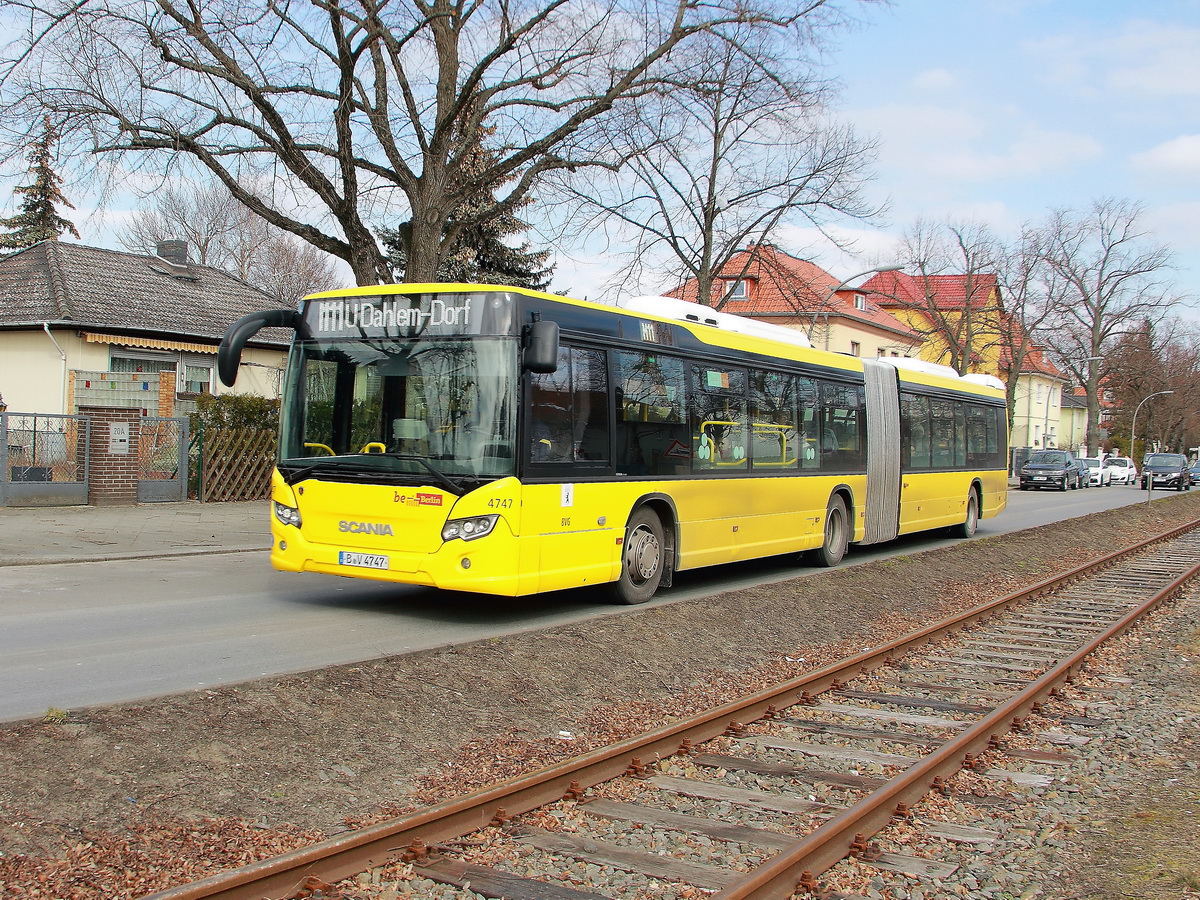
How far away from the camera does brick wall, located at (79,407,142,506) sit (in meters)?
18.8

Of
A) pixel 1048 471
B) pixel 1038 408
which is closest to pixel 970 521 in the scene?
pixel 1048 471

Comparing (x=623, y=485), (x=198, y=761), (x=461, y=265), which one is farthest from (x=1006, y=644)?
(x=461, y=265)

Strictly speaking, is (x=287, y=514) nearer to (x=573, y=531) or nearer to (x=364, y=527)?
(x=364, y=527)

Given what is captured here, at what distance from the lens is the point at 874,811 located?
5.27 meters

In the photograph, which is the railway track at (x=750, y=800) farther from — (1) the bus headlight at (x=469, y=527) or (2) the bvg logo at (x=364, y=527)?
(2) the bvg logo at (x=364, y=527)

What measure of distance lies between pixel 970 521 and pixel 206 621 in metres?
16.0

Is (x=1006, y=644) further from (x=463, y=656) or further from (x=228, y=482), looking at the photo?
(x=228, y=482)

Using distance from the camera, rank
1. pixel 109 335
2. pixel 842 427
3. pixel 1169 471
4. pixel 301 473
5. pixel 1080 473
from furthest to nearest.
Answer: pixel 1169 471 < pixel 1080 473 < pixel 109 335 < pixel 842 427 < pixel 301 473

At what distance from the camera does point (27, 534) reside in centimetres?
1497

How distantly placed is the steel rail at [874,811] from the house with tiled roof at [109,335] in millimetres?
19926

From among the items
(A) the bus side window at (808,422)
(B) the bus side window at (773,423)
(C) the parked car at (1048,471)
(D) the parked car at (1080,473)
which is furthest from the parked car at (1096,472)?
(B) the bus side window at (773,423)

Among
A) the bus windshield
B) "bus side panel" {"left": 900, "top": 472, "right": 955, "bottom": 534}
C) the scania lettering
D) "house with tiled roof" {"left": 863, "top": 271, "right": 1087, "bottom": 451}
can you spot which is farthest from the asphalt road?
"house with tiled roof" {"left": 863, "top": 271, "right": 1087, "bottom": 451}

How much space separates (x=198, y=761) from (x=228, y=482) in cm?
1717

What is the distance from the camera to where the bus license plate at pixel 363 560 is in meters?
9.41
